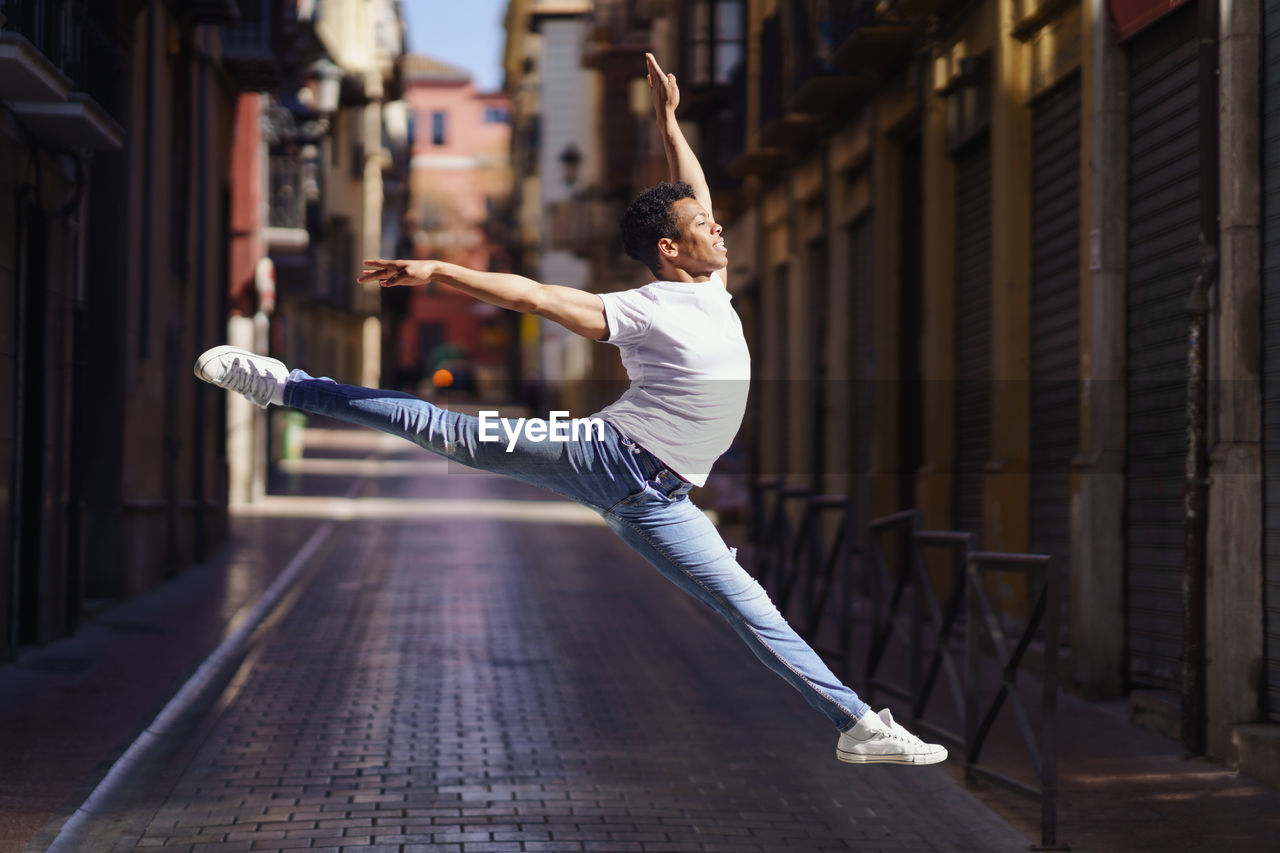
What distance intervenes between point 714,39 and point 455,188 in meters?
71.3

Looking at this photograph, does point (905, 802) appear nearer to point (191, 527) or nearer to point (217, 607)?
point (217, 607)

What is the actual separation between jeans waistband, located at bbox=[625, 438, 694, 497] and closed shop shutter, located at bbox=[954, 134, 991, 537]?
9710mm

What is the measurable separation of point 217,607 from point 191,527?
4.52 m

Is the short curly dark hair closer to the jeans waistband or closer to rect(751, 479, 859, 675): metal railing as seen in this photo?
the jeans waistband

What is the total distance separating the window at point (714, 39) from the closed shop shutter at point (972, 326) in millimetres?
12710

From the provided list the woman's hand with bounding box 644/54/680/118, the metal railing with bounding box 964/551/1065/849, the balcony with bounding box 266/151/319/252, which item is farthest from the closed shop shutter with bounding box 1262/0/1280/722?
the balcony with bounding box 266/151/319/252

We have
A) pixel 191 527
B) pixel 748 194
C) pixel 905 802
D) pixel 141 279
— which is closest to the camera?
pixel 905 802

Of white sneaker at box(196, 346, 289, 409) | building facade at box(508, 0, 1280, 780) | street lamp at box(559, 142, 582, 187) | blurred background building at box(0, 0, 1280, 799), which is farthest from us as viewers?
street lamp at box(559, 142, 582, 187)

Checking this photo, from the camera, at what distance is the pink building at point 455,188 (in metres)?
92.0

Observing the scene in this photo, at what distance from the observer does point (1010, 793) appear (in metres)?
8.20

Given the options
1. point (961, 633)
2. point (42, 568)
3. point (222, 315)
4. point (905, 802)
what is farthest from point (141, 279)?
point (905, 802)

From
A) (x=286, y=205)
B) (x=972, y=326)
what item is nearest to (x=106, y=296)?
(x=972, y=326)

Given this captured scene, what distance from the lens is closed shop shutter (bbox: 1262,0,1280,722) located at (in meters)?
8.82

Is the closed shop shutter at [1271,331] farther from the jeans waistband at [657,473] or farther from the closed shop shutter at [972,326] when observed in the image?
the closed shop shutter at [972,326]
